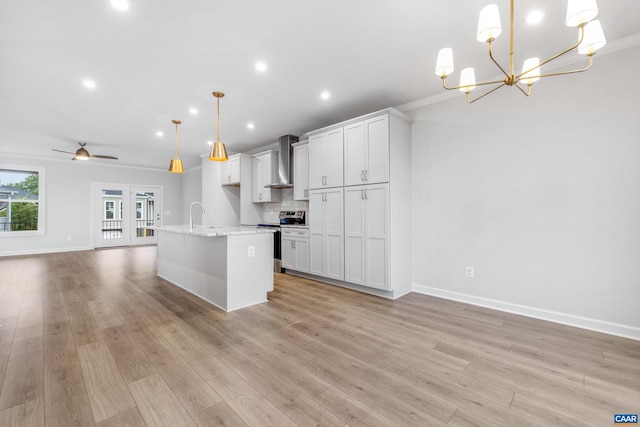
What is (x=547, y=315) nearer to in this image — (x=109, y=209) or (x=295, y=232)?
(x=295, y=232)

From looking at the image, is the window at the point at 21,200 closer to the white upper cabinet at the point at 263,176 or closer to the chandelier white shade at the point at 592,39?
the white upper cabinet at the point at 263,176

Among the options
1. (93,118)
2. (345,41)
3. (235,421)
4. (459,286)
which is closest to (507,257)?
(459,286)

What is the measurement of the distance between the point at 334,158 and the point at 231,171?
3132 millimetres

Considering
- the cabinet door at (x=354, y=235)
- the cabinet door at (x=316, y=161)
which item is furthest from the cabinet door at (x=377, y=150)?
the cabinet door at (x=316, y=161)

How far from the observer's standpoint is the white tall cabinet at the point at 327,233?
416cm

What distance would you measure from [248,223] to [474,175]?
4605 millimetres

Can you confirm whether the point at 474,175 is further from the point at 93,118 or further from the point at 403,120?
the point at 93,118

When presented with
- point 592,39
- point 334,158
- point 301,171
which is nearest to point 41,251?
point 301,171

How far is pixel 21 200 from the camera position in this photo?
727 centimetres

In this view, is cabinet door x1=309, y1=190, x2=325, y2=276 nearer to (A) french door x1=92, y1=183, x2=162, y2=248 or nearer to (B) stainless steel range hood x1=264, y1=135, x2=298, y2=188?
(B) stainless steel range hood x1=264, y1=135, x2=298, y2=188

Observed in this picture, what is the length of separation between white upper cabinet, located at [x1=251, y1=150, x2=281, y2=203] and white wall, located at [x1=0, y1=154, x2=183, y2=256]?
18.2 ft

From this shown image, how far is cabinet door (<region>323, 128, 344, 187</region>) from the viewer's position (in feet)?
13.6

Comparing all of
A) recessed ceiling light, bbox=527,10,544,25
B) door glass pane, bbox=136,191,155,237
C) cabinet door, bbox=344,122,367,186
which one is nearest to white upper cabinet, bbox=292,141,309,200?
cabinet door, bbox=344,122,367,186

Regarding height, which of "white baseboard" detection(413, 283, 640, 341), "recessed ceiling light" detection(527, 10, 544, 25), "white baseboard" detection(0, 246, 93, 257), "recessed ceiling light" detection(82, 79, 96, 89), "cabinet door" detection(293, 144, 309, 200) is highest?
"recessed ceiling light" detection(82, 79, 96, 89)
